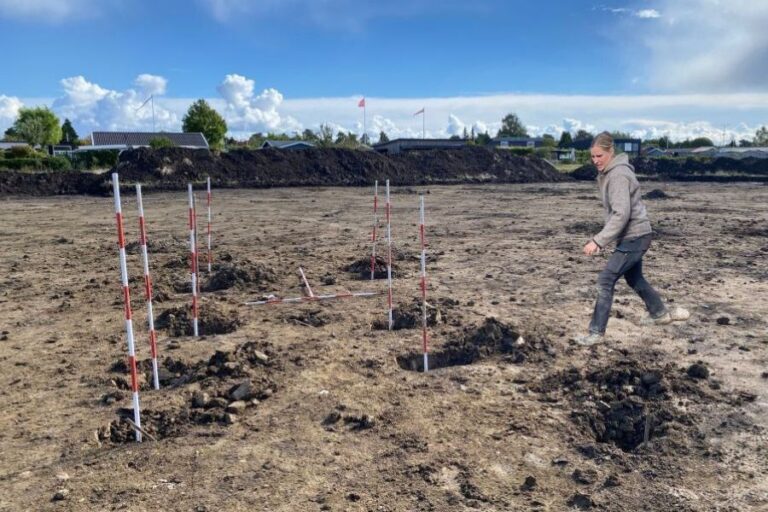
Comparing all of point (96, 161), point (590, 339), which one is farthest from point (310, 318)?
point (96, 161)

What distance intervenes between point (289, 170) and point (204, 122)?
44.6 meters

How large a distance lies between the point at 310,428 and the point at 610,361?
3.27 metres

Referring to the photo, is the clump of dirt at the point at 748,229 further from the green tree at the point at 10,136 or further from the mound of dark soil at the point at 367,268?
the green tree at the point at 10,136

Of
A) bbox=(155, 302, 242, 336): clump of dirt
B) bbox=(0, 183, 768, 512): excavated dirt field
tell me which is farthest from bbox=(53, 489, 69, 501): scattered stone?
bbox=(155, 302, 242, 336): clump of dirt

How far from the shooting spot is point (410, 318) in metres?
7.65

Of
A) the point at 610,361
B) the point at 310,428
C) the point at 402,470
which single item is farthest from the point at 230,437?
the point at 610,361

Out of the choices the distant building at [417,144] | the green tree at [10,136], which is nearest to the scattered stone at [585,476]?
the distant building at [417,144]

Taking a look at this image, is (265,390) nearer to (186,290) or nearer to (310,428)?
(310,428)

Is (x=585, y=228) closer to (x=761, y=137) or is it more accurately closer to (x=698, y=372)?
(x=698, y=372)

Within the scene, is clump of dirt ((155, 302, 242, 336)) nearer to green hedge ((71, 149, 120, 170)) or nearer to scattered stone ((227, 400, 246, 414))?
scattered stone ((227, 400, 246, 414))

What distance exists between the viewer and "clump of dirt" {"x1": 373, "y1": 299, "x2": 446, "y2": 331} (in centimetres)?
755

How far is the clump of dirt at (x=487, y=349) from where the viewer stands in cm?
638

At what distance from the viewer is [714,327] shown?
7.35 metres

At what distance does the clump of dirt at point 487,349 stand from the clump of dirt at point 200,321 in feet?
8.13
